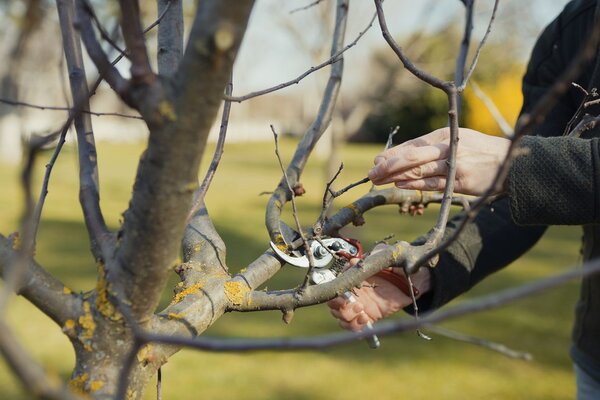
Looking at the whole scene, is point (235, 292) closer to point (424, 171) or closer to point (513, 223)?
point (424, 171)

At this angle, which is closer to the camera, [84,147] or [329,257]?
[84,147]

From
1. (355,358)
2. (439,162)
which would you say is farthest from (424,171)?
(355,358)

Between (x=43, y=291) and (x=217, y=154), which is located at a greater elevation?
(x=217, y=154)

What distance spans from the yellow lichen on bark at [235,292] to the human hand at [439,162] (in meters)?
0.34

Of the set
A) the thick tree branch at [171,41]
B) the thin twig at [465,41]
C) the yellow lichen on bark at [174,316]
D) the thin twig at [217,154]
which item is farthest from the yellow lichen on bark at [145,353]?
the thin twig at [465,41]

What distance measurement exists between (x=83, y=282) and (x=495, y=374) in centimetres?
426

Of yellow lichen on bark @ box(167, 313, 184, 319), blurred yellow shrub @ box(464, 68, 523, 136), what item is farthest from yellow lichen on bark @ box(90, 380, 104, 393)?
blurred yellow shrub @ box(464, 68, 523, 136)

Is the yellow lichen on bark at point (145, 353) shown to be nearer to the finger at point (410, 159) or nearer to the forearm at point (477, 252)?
the finger at point (410, 159)

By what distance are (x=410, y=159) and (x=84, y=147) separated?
62 cm

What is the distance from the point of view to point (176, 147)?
77cm

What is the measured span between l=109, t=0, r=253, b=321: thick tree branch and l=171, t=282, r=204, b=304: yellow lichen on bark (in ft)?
0.95

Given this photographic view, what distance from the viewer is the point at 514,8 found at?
11242 millimetres

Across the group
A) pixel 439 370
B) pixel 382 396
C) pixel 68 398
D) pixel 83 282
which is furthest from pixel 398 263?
pixel 83 282

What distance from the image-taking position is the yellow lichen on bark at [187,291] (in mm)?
1205
